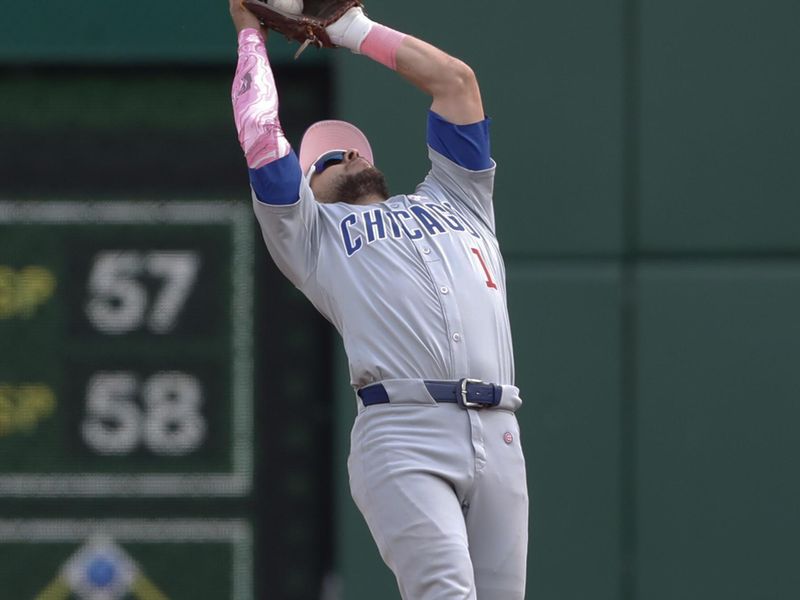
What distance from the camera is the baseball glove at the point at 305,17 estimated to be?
4.00 metres

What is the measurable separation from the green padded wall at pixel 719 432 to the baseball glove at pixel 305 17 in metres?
1.76

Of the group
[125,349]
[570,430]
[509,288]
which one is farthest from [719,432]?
[125,349]

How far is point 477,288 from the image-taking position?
390cm

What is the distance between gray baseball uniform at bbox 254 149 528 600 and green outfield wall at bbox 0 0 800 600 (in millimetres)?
1478

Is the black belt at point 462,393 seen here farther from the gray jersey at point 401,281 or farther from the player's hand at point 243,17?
the player's hand at point 243,17

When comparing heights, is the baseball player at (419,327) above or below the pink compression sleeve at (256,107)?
below

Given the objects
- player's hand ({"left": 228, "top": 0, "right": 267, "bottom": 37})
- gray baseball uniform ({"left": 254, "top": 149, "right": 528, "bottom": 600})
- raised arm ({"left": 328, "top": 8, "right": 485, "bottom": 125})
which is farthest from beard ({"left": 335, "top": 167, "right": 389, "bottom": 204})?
player's hand ({"left": 228, "top": 0, "right": 267, "bottom": 37})

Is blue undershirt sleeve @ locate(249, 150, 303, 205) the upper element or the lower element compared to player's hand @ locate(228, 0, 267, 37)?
lower

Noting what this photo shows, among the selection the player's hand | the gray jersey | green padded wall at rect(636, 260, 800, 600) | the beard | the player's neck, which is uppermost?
the player's hand

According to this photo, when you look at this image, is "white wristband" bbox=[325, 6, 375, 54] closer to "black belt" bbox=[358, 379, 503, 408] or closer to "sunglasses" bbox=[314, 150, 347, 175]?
"sunglasses" bbox=[314, 150, 347, 175]

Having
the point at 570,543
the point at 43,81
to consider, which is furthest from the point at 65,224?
the point at 570,543

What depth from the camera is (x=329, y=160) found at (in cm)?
421

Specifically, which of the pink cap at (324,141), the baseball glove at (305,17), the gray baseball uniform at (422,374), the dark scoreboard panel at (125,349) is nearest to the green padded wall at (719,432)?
the dark scoreboard panel at (125,349)

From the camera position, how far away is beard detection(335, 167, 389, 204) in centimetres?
414
